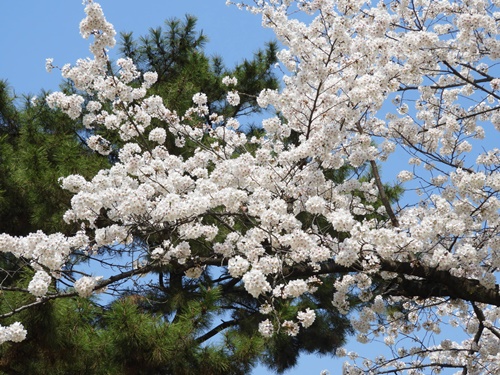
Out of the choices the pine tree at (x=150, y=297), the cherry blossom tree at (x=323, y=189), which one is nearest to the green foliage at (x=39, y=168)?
the pine tree at (x=150, y=297)

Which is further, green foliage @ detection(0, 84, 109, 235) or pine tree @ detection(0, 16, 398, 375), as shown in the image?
green foliage @ detection(0, 84, 109, 235)

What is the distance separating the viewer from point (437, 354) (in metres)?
6.66

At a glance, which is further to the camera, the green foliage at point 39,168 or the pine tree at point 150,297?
the green foliage at point 39,168

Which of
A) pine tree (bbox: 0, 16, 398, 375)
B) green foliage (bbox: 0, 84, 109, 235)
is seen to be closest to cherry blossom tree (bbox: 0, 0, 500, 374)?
pine tree (bbox: 0, 16, 398, 375)

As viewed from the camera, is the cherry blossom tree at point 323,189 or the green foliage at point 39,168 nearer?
the cherry blossom tree at point 323,189

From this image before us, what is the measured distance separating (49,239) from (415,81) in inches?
126

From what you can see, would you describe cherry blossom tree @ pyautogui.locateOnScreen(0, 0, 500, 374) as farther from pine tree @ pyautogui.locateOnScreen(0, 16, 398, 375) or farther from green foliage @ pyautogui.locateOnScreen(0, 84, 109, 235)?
green foliage @ pyautogui.locateOnScreen(0, 84, 109, 235)

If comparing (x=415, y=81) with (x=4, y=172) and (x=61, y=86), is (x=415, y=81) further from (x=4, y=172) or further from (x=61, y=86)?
(x=61, y=86)

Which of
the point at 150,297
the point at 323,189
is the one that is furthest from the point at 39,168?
the point at 323,189

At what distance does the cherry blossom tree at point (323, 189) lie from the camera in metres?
4.26

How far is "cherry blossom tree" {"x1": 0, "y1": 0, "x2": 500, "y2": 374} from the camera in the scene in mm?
4258

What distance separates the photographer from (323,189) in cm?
506

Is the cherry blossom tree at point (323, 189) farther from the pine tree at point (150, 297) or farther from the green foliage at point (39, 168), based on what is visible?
the green foliage at point (39, 168)

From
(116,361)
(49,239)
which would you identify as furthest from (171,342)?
(49,239)
